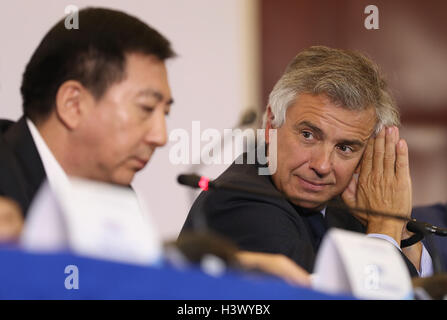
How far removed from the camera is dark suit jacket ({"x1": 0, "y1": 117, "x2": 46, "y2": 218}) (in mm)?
1585

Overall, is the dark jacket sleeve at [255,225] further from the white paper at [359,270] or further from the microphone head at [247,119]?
the white paper at [359,270]

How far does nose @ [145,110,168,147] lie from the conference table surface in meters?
0.65

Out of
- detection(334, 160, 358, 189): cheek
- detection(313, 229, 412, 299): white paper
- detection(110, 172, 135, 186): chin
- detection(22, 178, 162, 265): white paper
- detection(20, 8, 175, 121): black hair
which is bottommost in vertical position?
detection(313, 229, 412, 299): white paper

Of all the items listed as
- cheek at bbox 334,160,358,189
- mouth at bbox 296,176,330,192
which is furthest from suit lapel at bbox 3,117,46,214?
cheek at bbox 334,160,358,189

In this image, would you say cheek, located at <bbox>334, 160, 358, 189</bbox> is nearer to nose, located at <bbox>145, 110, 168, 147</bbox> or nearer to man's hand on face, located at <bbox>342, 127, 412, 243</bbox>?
man's hand on face, located at <bbox>342, 127, 412, 243</bbox>

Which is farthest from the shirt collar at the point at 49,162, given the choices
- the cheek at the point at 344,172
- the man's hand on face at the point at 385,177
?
the man's hand on face at the point at 385,177

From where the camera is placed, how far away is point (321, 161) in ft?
7.29

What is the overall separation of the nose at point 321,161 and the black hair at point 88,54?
25.2 inches

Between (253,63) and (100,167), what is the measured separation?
2075 mm

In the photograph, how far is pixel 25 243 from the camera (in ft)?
3.26

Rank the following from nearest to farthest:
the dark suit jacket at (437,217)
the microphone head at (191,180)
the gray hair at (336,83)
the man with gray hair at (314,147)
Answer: the microphone head at (191,180) < the man with gray hair at (314,147) < the gray hair at (336,83) < the dark suit jacket at (437,217)

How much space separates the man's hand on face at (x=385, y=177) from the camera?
7.97ft

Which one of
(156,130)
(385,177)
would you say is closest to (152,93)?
A: (156,130)
